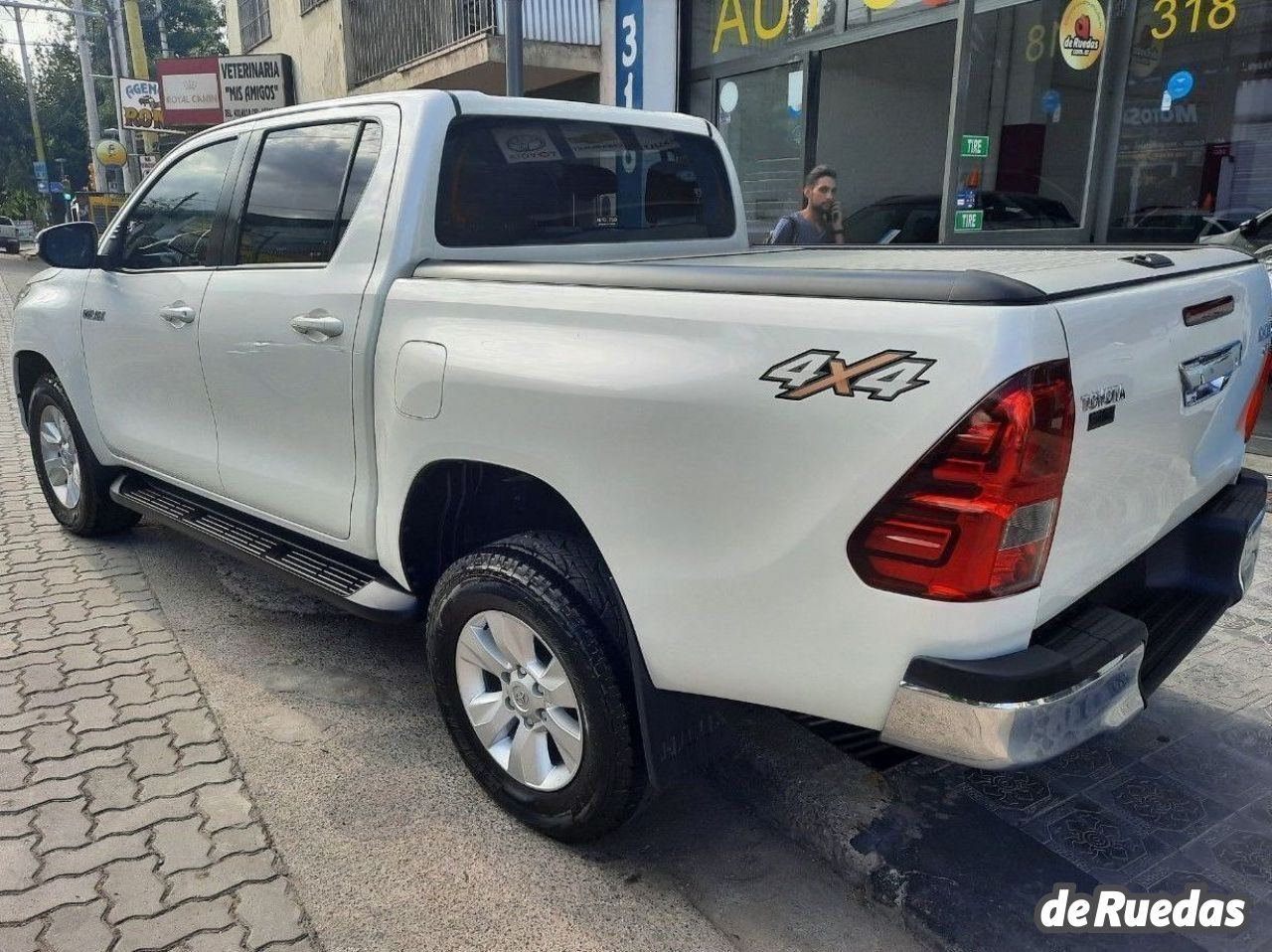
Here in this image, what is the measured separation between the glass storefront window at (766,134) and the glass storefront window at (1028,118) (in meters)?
2.15

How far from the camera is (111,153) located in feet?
97.5

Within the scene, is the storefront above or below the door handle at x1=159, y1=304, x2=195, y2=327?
above

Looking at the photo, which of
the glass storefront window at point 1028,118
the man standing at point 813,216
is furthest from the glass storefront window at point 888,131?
the man standing at point 813,216

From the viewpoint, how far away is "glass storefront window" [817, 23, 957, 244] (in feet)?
30.9

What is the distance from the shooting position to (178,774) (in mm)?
2873

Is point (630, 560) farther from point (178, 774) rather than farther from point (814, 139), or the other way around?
point (814, 139)

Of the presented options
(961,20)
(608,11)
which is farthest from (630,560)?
(608,11)

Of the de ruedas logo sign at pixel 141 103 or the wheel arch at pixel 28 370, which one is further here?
the de ruedas logo sign at pixel 141 103

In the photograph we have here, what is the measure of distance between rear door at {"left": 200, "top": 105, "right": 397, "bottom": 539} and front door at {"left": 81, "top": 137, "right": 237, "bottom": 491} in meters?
0.17

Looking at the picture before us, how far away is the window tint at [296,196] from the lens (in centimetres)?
314

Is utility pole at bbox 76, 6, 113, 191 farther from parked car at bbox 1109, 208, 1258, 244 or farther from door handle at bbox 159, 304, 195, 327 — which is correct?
door handle at bbox 159, 304, 195, 327

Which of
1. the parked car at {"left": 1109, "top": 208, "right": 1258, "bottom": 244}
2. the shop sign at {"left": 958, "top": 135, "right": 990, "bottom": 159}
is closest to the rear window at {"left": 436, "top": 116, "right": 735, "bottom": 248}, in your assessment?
the shop sign at {"left": 958, "top": 135, "right": 990, "bottom": 159}

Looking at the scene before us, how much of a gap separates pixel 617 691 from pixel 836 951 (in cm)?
77

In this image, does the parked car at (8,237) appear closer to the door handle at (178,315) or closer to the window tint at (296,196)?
the door handle at (178,315)
